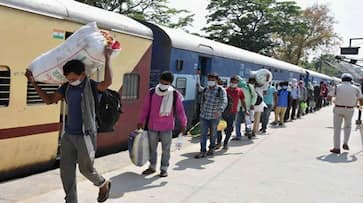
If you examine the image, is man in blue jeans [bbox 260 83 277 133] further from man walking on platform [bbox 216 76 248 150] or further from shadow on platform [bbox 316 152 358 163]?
man walking on platform [bbox 216 76 248 150]

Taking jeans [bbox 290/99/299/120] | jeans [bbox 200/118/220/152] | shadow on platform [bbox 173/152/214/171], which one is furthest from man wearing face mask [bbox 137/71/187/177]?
jeans [bbox 290/99/299/120]

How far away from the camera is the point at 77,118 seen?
14.3 feet

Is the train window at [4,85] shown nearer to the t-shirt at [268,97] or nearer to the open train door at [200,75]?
the open train door at [200,75]

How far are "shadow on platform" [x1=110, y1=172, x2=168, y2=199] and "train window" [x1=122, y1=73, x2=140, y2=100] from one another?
1.97m

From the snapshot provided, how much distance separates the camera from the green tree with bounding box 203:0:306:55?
153 feet

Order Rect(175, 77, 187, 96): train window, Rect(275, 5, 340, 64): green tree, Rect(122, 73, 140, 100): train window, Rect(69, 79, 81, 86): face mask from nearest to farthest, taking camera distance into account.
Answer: Rect(69, 79, 81, 86): face mask < Rect(122, 73, 140, 100): train window < Rect(175, 77, 187, 96): train window < Rect(275, 5, 340, 64): green tree

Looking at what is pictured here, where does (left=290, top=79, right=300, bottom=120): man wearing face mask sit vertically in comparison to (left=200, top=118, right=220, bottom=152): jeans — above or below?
above

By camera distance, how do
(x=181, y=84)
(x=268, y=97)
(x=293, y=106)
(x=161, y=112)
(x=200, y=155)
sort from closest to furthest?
(x=161, y=112) < (x=200, y=155) < (x=181, y=84) < (x=268, y=97) < (x=293, y=106)

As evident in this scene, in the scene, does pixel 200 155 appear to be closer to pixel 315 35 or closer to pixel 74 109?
pixel 74 109

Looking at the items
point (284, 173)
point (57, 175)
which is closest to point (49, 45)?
point (57, 175)

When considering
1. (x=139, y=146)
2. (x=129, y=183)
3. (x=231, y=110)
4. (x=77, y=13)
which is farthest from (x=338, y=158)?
(x=77, y=13)

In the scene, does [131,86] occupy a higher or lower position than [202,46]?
lower

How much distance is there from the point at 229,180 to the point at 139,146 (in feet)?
4.67

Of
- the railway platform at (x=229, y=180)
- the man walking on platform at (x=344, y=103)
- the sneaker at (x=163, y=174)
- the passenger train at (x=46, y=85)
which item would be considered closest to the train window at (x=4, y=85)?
the passenger train at (x=46, y=85)
